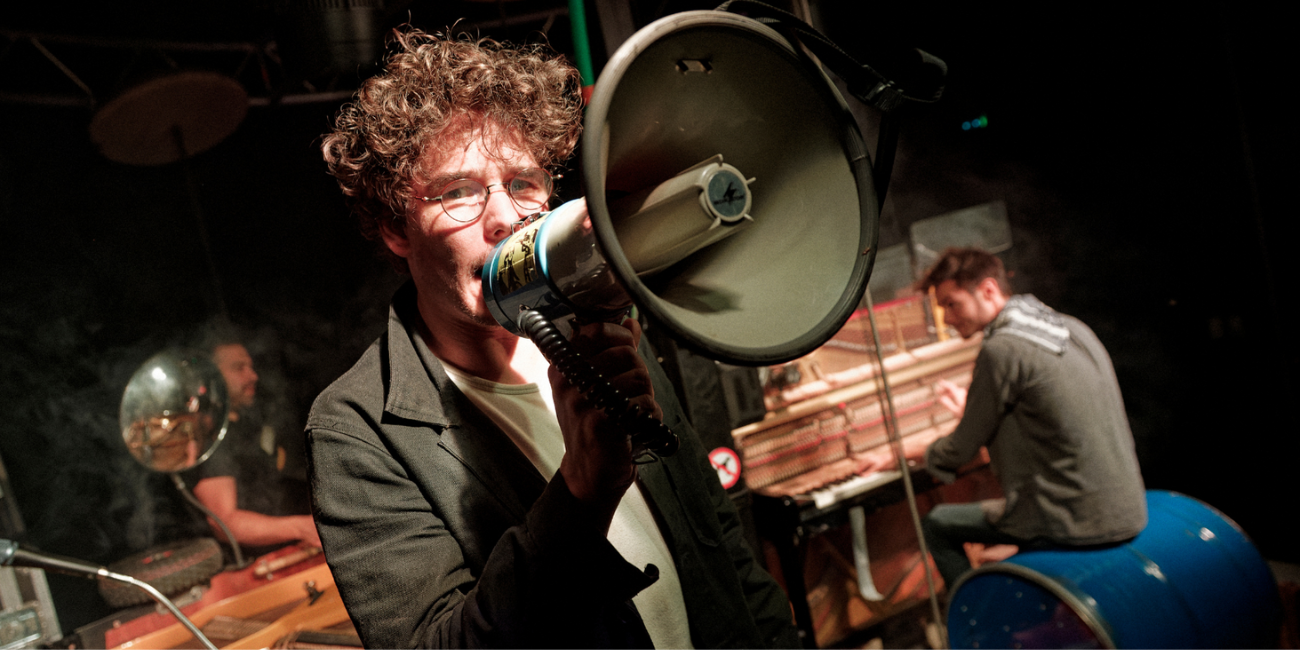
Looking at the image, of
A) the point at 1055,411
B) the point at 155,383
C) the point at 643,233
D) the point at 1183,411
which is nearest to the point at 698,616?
the point at 643,233

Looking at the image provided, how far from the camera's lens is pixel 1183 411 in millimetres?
3078

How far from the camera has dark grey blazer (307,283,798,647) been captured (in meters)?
0.80

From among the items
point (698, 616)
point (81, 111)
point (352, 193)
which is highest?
point (81, 111)

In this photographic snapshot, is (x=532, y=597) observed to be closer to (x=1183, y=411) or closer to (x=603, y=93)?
(x=603, y=93)

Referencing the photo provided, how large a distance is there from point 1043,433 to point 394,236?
2586 millimetres

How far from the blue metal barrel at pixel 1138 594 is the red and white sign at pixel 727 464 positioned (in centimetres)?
100

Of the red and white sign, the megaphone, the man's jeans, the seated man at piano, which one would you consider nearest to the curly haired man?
the megaphone

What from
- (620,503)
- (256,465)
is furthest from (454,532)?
(256,465)

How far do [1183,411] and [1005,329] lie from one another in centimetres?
116

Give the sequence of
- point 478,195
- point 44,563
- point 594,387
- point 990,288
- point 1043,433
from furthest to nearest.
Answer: point 990,288
point 1043,433
point 44,563
point 478,195
point 594,387

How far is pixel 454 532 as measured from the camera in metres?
0.97

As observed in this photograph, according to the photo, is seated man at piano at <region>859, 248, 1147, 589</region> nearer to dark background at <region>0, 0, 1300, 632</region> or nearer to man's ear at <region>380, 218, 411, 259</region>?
dark background at <region>0, 0, 1300, 632</region>

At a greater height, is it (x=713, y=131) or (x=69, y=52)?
(x=69, y=52)

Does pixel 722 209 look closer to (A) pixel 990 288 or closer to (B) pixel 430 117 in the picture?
(B) pixel 430 117
